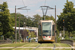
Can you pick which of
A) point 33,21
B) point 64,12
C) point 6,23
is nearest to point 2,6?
point 6,23

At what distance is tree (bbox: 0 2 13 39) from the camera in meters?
50.5

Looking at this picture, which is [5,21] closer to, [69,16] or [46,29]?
[69,16]

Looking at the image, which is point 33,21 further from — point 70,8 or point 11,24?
point 11,24

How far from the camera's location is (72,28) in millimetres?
62469

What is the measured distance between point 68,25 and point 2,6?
833 inches

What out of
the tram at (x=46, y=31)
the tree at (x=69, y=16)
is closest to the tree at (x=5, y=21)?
the tree at (x=69, y=16)

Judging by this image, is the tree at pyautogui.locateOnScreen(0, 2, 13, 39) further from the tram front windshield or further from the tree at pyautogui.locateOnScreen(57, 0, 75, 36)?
the tram front windshield

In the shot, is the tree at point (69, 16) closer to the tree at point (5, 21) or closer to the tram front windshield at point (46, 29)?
the tree at point (5, 21)

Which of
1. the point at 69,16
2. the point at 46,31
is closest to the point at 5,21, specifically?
the point at 69,16

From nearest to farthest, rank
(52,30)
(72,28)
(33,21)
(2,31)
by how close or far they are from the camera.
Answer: (52,30) < (2,31) < (72,28) < (33,21)

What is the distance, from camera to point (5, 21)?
50812mm

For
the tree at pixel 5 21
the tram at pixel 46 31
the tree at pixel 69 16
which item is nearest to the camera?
the tram at pixel 46 31

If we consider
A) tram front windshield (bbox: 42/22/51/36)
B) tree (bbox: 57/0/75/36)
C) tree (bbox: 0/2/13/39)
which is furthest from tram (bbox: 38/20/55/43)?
tree (bbox: 57/0/75/36)

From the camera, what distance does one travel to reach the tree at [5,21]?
50500 mm
